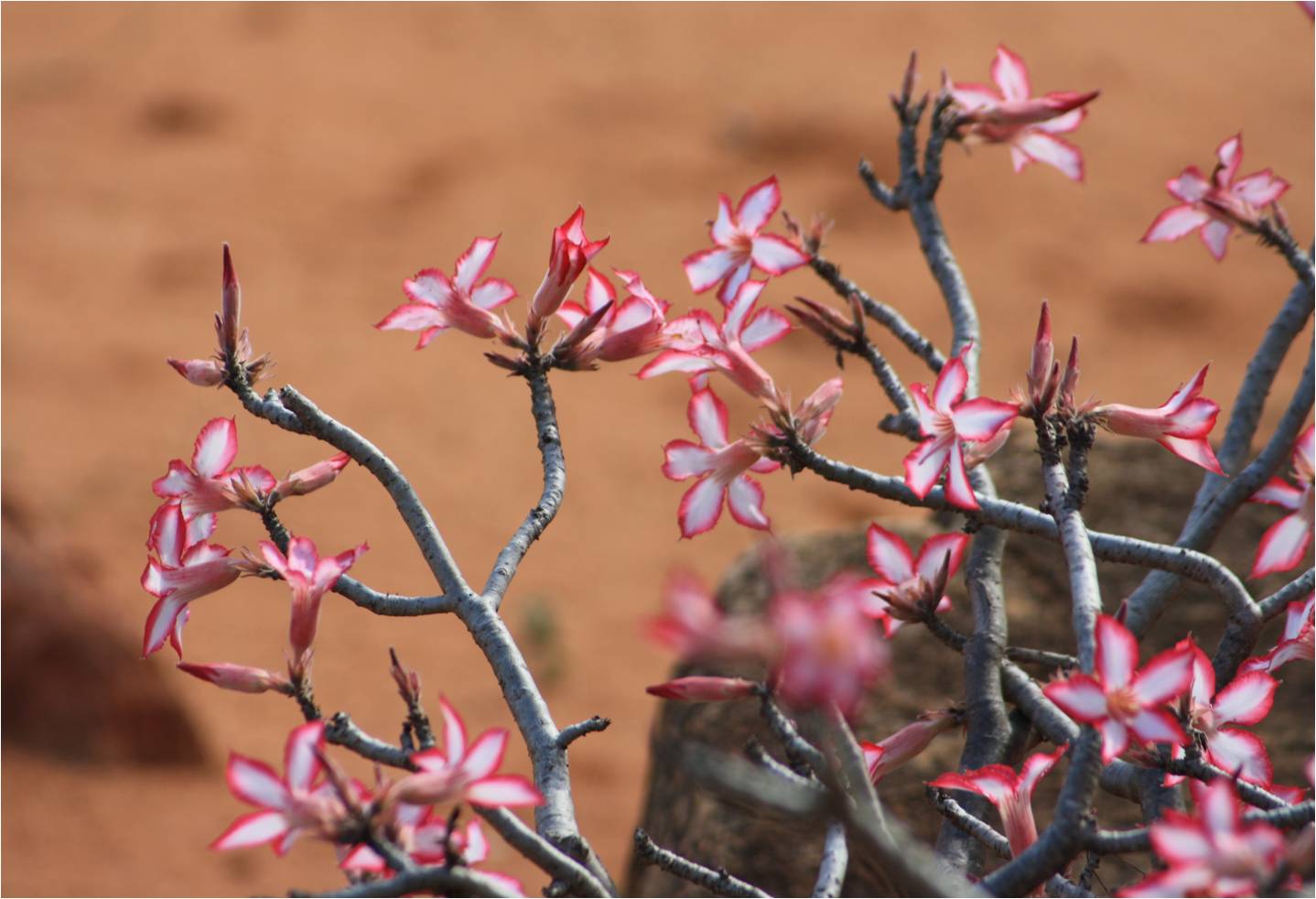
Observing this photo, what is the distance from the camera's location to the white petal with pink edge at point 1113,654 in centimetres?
68

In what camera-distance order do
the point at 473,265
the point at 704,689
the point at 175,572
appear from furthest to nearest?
the point at 473,265, the point at 175,572, the point at 704,689

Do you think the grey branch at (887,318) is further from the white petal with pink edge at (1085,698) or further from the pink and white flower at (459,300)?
the white petal with pink edge at (1085,698)

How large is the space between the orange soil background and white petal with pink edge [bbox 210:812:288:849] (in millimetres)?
2072

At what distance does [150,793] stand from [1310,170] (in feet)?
16.9

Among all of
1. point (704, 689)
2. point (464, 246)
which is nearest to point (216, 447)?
point (704, 689)

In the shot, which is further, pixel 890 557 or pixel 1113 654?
pixel 890 557

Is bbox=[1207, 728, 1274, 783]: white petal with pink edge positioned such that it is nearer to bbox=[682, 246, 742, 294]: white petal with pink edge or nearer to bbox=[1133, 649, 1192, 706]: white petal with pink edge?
bbox=[1133, 649, 1192, 706]: white petal with pink edge

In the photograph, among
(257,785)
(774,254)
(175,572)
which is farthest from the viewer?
(774,254)

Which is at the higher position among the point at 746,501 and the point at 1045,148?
the point at 1045,148

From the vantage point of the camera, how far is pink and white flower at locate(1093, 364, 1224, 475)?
34.5 inches

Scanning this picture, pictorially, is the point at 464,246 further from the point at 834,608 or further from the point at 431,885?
the point at 834,608

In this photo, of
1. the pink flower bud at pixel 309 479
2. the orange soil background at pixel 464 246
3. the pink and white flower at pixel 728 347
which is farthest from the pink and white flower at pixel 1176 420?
the orange soil background at pixel 464 246

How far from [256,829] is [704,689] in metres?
0.26

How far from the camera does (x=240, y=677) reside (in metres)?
0.78
